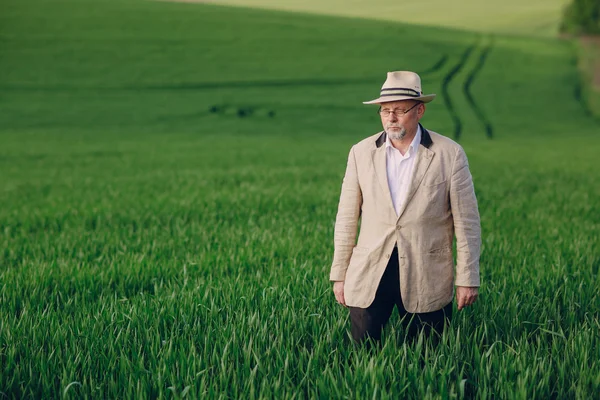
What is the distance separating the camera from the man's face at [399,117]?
3.46m

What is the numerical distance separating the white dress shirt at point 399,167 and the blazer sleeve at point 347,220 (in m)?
0.23

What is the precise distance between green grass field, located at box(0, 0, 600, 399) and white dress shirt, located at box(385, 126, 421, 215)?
2.75ft

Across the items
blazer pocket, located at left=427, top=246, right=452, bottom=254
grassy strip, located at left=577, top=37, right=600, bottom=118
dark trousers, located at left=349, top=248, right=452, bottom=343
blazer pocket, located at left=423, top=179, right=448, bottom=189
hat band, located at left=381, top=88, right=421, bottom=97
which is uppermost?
grassy strip, located at left=577, top=37, right=600, bottom=118

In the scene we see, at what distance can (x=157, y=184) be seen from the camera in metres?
14.6

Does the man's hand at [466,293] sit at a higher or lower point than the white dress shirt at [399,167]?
lower

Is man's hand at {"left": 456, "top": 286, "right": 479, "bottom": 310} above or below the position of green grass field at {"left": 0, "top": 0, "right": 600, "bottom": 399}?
above

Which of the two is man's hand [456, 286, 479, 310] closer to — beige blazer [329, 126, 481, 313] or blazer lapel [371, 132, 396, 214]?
beige blazer [329, 126, 481, 313]

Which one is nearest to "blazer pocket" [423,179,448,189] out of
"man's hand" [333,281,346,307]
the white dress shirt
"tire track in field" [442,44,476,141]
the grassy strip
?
the white dress shirt

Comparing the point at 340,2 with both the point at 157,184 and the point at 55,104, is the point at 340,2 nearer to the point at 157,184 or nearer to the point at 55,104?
the point at 55,104

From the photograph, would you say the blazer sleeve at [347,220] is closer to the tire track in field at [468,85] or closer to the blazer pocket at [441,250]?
the blazer pocket at [441,250]

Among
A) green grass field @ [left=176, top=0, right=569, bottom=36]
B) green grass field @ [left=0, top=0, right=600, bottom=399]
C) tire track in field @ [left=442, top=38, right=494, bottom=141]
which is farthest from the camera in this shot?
green grass field @ [left=176, top=0, right=569, bottom=36]

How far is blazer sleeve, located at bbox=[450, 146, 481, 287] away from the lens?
11.6ft

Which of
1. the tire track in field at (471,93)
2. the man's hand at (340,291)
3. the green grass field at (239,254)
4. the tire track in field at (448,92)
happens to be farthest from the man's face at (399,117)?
the tire track in field at (471,93)

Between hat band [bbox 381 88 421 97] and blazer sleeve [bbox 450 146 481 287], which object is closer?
hat band [bbox 381 88 421 97]
